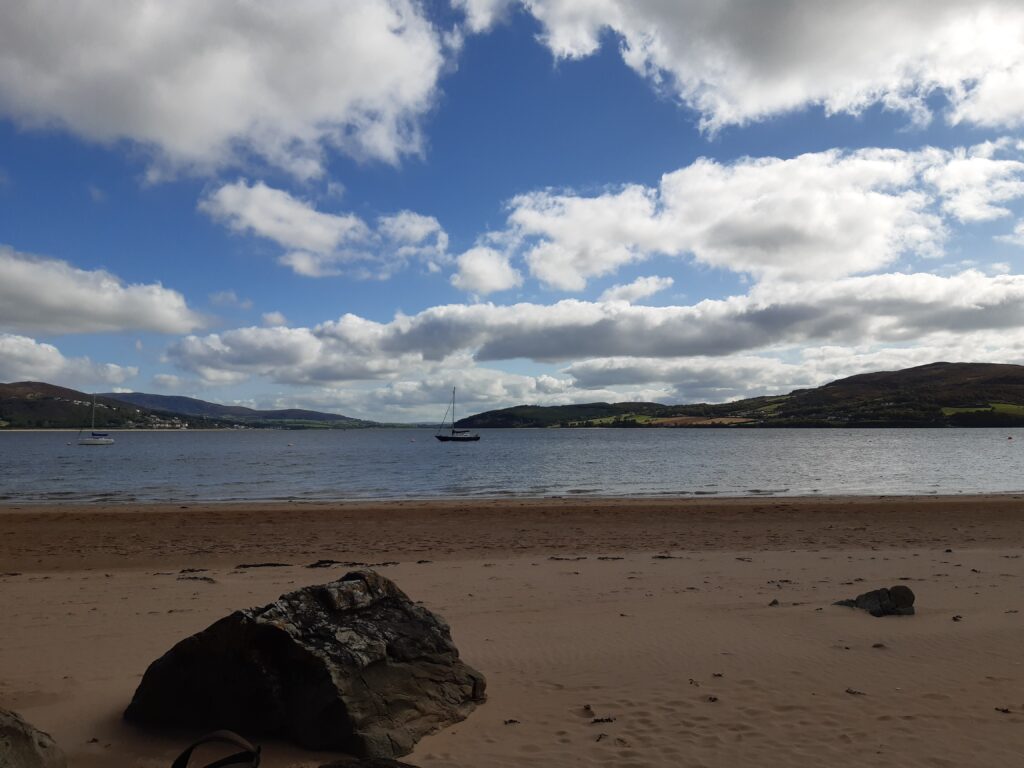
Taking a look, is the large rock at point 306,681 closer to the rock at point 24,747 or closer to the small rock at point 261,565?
the rock at point 24,747

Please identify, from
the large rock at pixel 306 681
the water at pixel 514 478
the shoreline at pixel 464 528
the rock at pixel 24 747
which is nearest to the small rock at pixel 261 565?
the shoreline at pixel 464 528

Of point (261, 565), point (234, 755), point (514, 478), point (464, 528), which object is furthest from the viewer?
point (514, 478)

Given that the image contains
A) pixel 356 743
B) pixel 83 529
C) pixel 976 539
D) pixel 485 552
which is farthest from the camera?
pixel 83 529

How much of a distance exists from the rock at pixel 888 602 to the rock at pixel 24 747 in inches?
408

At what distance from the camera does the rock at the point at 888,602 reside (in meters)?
10.5

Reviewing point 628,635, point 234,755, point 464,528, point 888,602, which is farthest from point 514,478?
point 234,755

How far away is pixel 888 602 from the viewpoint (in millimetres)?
10609

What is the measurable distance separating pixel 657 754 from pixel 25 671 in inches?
283

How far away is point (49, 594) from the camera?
518 inches

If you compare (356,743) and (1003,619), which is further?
(1003,619)

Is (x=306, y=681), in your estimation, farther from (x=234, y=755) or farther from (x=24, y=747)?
(x=24, y=747)

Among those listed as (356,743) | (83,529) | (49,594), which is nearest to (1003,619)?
(356,743)

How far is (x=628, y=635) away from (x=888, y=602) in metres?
4.24

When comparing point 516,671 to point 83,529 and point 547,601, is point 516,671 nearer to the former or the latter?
point 547,601
